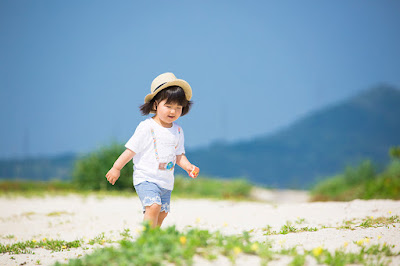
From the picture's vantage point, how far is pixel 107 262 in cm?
294

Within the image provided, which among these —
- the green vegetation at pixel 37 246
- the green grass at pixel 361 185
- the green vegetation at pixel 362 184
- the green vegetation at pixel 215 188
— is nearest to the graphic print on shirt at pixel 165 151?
the green vegetation at pixel 37 246

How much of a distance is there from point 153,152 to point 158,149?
0.06 meters

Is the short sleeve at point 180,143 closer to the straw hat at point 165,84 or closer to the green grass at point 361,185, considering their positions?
the straw hat at point 165,84

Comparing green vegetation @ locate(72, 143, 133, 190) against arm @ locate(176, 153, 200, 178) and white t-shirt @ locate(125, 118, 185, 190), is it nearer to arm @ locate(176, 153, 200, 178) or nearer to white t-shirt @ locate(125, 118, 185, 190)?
arm @ locate(176, 153, 200, 178)

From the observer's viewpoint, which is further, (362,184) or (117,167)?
(362,184)

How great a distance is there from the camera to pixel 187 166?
4578 mm

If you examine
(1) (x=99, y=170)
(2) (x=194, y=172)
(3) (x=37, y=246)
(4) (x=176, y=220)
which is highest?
(1) (x=99, y=170)

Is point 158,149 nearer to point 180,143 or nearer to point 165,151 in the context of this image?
point 165,151

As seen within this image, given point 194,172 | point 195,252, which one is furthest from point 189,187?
point 195,252

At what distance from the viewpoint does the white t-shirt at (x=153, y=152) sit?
172 inches

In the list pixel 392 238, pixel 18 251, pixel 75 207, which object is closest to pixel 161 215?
pixel 18 251

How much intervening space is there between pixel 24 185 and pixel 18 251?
8746 millimetres

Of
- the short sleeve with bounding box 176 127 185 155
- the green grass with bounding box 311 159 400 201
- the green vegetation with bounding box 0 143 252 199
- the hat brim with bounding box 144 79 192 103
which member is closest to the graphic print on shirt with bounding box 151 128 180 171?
the short sleeve with bounding box 176 127 185 155

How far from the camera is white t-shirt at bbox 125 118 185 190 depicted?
14.3ft
